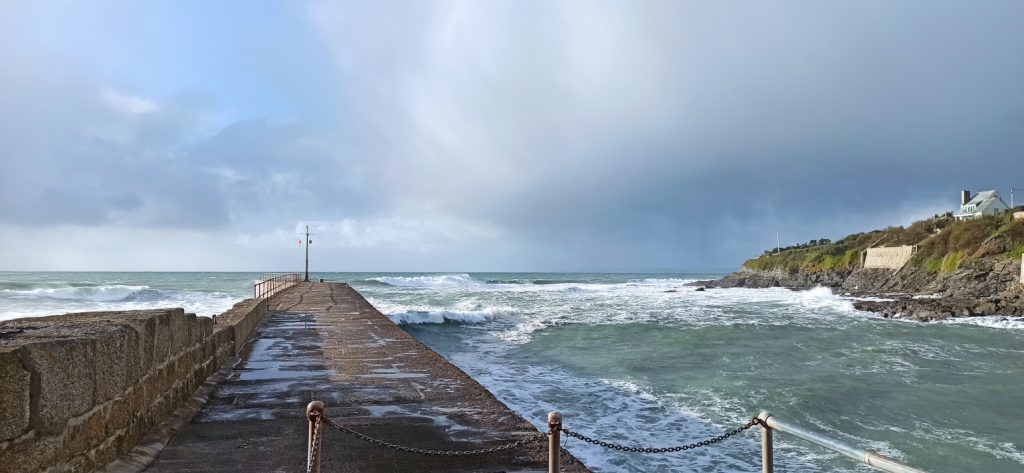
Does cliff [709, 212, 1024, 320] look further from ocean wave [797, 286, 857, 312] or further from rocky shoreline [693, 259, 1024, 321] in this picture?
ocean wave [797, 286, 857, 312]

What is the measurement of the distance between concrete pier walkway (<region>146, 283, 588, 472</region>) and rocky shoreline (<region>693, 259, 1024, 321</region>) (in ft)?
78.4

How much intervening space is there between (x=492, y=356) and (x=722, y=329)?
32.1ft

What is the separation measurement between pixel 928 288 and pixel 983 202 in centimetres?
2641

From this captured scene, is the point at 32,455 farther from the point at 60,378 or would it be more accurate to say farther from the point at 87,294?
the point at 87,294

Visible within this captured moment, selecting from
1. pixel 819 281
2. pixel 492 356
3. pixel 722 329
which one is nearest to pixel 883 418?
pixel 492 356

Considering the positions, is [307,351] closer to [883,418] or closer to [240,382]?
[240,382]

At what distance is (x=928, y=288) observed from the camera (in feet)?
128

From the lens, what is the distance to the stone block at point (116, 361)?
3.93 m

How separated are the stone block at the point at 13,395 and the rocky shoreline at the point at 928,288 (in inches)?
1110

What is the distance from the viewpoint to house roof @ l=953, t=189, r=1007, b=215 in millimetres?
56728

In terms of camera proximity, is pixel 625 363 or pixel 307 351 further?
pixel 625 363

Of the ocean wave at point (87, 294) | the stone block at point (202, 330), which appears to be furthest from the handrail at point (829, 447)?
the ocean wave at point (87, 294)

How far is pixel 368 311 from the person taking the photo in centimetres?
1864

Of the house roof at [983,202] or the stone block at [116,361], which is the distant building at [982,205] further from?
the stone block at [116,361]
